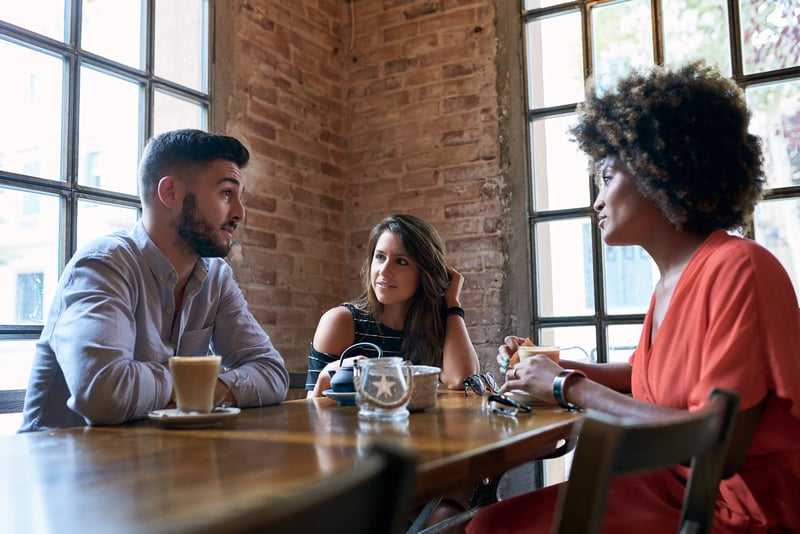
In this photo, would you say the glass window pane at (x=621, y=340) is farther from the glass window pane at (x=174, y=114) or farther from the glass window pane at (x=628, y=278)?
the glass window pane at (x=174, y=114)

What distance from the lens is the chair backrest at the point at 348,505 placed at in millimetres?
427

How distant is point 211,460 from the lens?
0.98 metres

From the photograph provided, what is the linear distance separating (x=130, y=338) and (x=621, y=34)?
282cm

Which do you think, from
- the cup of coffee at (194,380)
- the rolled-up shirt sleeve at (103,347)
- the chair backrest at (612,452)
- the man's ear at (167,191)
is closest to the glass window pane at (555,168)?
the man's ear at (167,191)

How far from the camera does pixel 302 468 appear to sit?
0.91 m

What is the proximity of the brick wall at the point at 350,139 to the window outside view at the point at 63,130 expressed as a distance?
39 centimetres

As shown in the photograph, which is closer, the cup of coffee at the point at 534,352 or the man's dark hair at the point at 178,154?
the cup of coffee at the point at 534,352

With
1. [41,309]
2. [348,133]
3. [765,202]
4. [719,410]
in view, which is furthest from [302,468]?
[348,133]

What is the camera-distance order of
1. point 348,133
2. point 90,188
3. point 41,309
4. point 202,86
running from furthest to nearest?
point 348,133 → point 202,86 → point 90,188 → point 41,309

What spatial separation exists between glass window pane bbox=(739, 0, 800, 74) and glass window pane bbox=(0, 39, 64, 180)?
9.73 ft

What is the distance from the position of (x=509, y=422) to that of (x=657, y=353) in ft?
1.23

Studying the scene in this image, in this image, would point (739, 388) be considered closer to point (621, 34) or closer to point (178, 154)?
point (178, 154)

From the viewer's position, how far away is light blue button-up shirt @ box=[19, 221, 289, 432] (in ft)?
4.91

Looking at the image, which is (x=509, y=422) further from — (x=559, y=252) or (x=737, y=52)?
(x=737, y=52)
